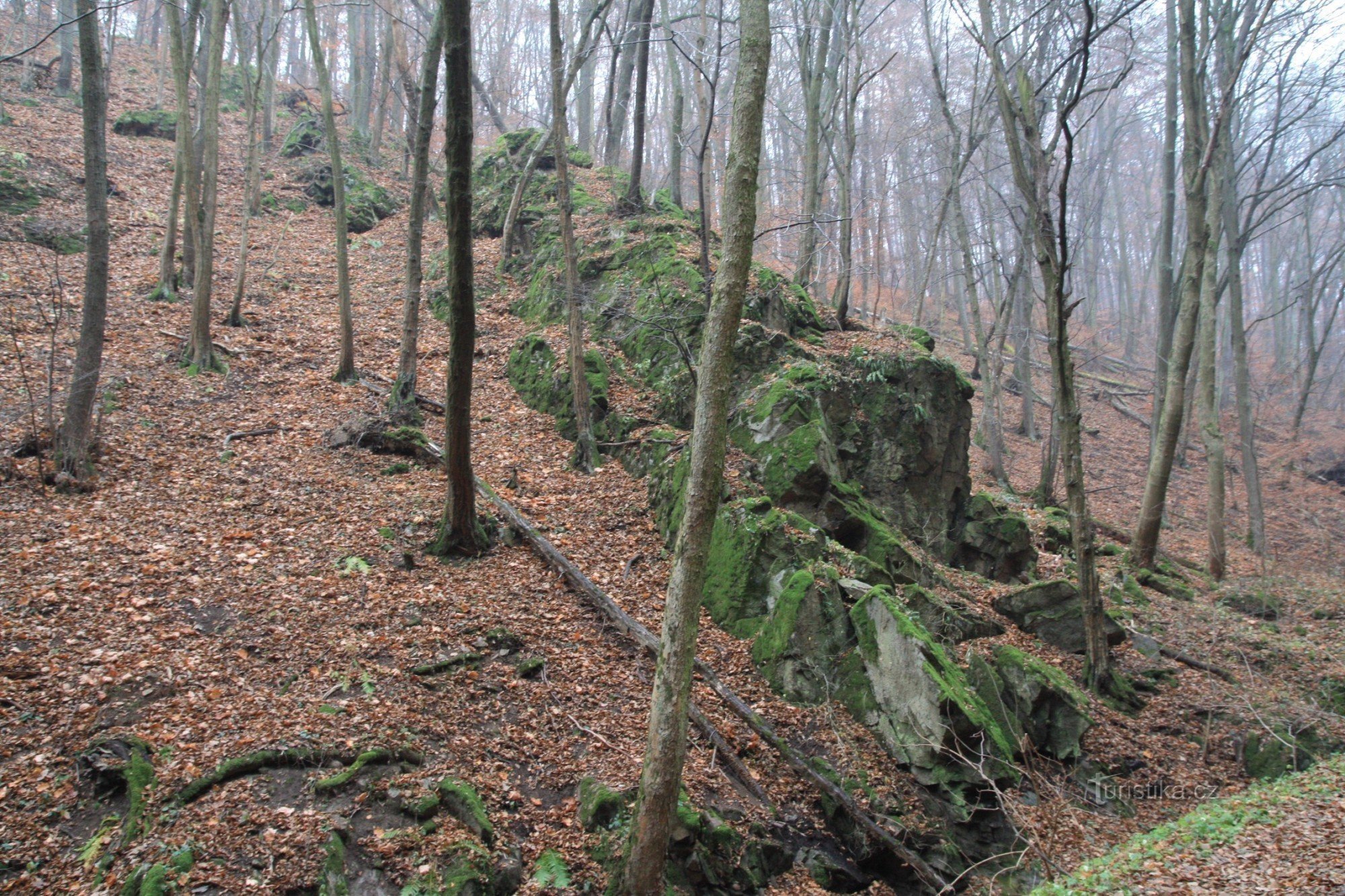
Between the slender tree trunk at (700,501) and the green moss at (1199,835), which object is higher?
the slender tree trunk at (700,501)

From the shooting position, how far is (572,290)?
32.9 ft

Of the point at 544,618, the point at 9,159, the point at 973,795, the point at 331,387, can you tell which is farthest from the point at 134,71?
the point at 973,795

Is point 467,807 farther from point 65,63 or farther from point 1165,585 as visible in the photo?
point 65,63

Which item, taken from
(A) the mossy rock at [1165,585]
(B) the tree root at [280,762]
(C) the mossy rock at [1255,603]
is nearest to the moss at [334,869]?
(B) the tree root at [280,762]

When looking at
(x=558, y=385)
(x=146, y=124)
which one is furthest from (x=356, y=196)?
(x=558, y=385)

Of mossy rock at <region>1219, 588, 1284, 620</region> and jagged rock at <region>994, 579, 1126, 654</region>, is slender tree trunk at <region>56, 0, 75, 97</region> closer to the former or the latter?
jagged rock at <region>994, 579, 1126, 654</region>

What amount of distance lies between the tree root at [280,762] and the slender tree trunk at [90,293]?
480 cm

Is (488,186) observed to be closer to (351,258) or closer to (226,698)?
(351,258)

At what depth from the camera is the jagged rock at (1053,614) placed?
9125mm

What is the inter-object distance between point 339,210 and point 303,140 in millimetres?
13505

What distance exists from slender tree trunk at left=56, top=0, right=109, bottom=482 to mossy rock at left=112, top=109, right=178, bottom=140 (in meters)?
15.4

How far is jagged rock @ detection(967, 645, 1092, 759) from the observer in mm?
7070

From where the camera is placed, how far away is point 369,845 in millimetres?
4492

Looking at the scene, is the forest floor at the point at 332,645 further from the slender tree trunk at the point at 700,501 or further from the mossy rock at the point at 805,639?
the slender tree trunk at the point at 700,501
